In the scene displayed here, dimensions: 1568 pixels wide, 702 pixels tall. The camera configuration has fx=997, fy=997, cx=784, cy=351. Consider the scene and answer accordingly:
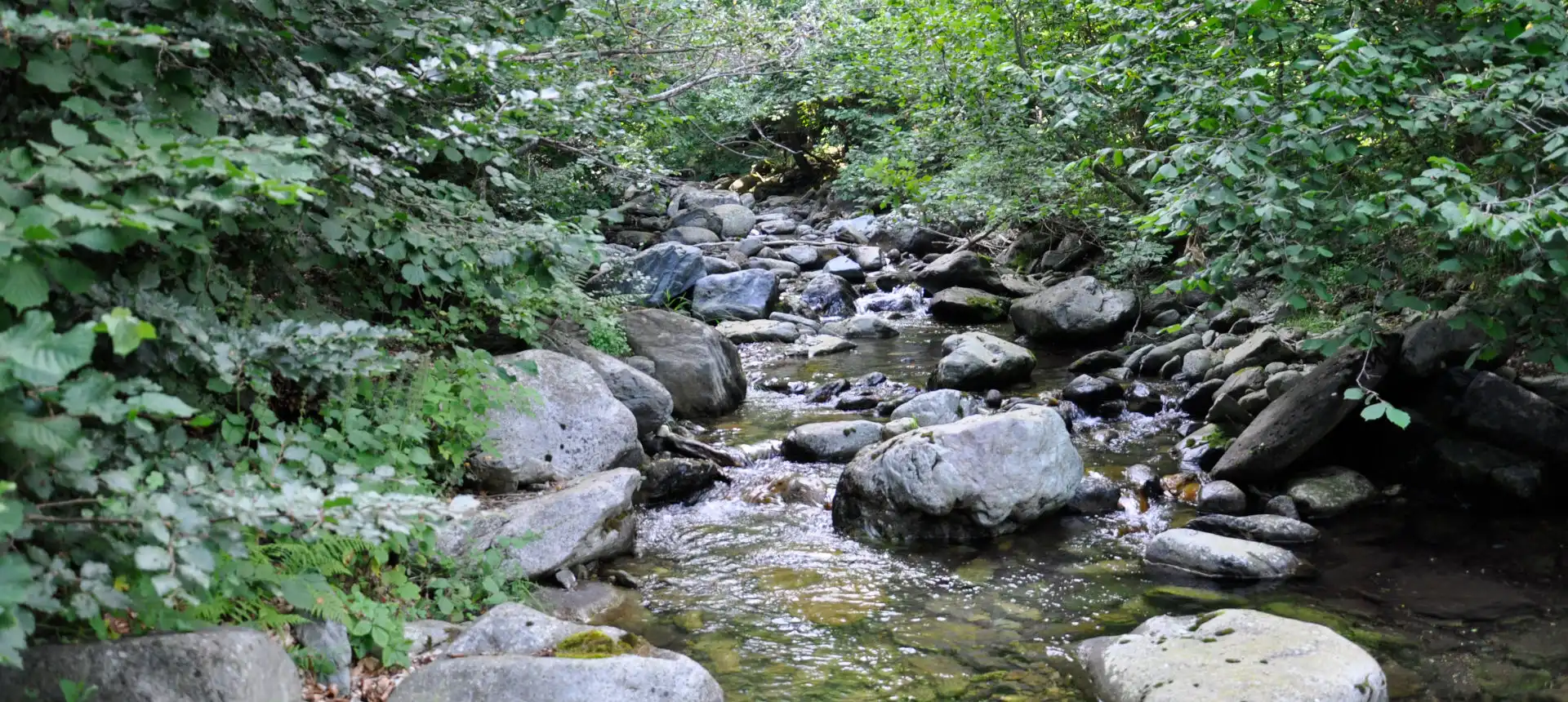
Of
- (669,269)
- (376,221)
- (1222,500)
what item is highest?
(376,221)

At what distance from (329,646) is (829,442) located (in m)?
5.62

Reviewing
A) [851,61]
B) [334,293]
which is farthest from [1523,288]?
[851,61]

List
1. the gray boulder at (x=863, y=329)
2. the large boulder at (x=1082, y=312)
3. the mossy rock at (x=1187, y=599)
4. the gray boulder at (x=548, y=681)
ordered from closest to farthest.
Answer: the gray boulder at (x=548, y=681), the mossy rock at (x=1187, y=599), the large boulder at (x=1082, y=312), the gray boulder at (x=863, y=329)

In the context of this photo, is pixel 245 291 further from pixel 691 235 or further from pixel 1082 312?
pixel 691 235

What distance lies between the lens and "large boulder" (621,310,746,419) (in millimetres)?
10328

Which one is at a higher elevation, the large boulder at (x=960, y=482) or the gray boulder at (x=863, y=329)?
the large boulder at (x=960, y=482)

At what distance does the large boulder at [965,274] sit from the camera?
17297 millimetres

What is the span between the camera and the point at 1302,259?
6203 mm

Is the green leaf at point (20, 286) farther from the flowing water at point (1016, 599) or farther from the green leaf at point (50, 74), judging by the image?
the flowing water at point (1016, 599)

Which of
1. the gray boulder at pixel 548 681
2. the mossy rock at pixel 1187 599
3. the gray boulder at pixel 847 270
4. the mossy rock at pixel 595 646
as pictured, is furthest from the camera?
the gray boulder at pixel 847 270

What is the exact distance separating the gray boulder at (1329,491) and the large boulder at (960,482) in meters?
1.88

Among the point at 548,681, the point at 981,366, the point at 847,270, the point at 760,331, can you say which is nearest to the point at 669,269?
the point at 760,331

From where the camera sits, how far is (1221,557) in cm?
658

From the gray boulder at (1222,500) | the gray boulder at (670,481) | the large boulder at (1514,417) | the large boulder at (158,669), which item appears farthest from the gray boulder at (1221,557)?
the large boulder at (158,669)
